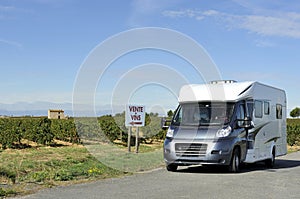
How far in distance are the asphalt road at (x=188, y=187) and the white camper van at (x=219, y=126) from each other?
620 mm

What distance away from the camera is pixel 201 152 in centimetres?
1314

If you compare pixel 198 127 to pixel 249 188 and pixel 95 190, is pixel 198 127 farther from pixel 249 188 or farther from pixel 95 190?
pixel 95 190

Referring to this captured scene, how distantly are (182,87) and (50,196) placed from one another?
283 inches

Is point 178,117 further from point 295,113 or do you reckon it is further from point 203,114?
point 295,113

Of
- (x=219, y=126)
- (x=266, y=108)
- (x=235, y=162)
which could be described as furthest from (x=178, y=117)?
(x=266, y=108)

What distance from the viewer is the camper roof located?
14039mm

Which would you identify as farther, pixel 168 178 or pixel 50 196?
pixel 168 178

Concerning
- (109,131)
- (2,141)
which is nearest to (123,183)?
(2,141)

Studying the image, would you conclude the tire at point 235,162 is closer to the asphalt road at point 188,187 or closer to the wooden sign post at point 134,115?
the asphalt road at point 188,187

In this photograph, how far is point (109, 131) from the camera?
31516mm

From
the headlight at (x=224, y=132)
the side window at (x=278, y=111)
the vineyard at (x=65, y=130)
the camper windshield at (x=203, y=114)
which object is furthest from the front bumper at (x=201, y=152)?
the vineyard at (x=65, y=130)

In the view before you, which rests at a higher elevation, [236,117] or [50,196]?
[236,117]

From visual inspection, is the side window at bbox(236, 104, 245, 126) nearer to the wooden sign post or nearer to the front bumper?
the front bumper

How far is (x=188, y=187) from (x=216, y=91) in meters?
4.75
